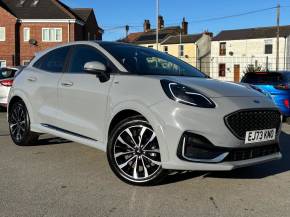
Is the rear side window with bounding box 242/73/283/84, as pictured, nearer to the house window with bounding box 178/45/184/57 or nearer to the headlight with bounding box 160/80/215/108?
the headlight with bounding box 160/80/215/108

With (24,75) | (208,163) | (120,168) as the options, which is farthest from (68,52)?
(208,163)

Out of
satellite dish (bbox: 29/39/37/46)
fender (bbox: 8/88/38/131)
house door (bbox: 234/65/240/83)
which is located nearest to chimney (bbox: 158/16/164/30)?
house door (bbox: 234/65/240/83)

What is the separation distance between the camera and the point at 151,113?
470 cm

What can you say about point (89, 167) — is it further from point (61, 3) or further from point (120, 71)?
point (61, 3)

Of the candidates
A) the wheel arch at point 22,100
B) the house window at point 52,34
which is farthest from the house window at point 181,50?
the wheel arch at point 22,100

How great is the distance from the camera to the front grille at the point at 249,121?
4.55m

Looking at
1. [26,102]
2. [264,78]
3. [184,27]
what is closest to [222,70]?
[184,27]

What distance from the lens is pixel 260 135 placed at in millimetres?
4816

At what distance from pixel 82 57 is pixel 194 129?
2.21 metres

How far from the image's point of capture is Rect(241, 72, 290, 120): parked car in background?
1071 centimetres

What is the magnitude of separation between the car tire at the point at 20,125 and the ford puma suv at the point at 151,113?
2.12 ft

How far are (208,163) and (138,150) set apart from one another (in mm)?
827

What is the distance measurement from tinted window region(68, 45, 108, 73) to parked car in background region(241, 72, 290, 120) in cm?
560

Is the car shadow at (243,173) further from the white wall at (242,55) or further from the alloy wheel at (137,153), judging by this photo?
the white wall at (242,55)
